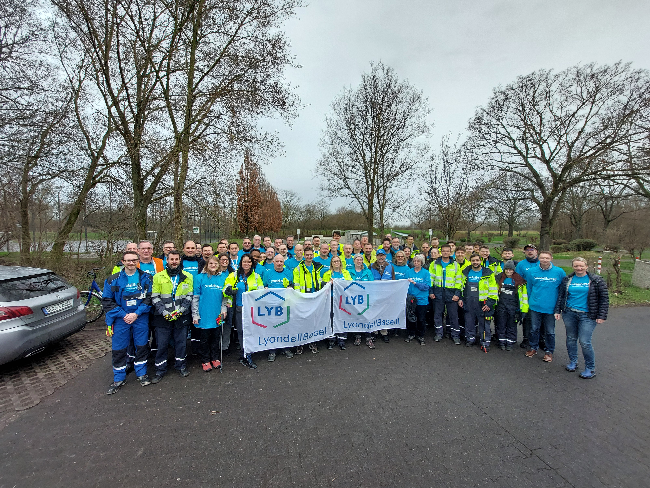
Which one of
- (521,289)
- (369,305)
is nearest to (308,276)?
(369,305)

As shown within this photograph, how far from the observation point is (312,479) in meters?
2.55

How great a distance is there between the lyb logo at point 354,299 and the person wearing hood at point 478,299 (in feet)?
6.05

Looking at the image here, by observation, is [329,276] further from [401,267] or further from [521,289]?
[521,289]

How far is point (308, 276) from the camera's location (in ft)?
18.5

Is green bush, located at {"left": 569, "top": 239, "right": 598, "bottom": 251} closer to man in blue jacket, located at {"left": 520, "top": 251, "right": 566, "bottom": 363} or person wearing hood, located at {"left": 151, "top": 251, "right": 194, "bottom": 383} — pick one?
man in blue jacket, located at {"left": 520, "top": 251, "right": 566, "bottom": 363}

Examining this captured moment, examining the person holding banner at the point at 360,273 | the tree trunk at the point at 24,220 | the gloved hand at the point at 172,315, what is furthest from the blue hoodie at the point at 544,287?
the tree trunk at the point at 24,220

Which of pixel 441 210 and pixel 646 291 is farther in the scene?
pixel 441 210

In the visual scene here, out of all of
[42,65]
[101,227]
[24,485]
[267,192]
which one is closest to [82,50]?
[42,65]

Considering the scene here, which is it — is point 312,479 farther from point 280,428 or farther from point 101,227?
point 101,227

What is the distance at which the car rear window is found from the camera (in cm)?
423

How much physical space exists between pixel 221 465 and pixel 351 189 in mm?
18185

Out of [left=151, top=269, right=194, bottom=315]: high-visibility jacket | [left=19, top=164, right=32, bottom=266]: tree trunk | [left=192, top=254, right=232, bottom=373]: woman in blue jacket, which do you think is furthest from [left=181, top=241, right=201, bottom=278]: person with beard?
[left=19, top=164, right=32, bottom=266]: tree trunk

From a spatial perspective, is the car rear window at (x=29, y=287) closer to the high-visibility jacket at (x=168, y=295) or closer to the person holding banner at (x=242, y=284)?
the high-visibility jacket at (x=168, y=295)

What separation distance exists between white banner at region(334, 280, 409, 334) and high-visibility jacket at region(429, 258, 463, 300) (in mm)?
571
